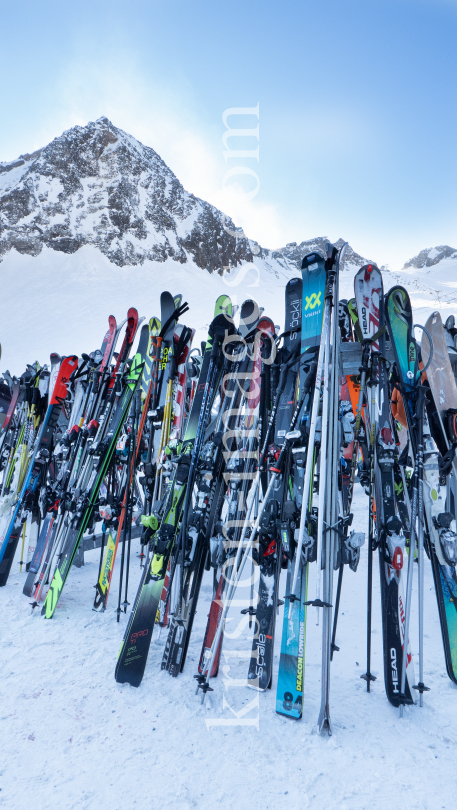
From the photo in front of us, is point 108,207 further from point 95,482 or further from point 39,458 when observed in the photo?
point 95,482

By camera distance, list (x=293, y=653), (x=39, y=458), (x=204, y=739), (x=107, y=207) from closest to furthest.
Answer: (x=204, y=739)
(x=293, y=653)
(x=39, y=458)
(x=107, y=207)

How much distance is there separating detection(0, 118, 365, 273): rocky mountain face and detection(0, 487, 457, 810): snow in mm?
43766

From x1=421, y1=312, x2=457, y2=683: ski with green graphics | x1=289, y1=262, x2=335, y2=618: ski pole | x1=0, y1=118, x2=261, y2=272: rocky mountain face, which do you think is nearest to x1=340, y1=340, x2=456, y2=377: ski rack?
x1=289, y1=262, x2=335, y2=618: ski pole

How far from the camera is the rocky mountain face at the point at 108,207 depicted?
141ft

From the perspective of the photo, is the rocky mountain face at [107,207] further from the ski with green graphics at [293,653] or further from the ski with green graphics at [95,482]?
the ski with green graphics at [293,653]

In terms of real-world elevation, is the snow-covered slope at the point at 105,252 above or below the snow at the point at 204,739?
above

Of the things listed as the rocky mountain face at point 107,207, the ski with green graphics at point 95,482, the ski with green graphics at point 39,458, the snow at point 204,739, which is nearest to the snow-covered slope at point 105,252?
the rocky mountain face at point 107,207

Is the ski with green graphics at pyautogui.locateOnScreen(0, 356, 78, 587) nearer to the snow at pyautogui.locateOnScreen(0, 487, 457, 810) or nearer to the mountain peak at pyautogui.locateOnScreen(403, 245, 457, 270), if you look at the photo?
the snow at pyautogui.locateOnScreen(0, 487, 457, 810)

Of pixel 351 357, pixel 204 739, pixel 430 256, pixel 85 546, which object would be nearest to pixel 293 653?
pixel 204 739

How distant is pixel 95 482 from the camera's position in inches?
156

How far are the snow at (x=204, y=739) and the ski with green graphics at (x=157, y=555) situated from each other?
0.16 metres

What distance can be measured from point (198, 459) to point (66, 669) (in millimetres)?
1726

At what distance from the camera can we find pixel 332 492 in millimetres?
2416

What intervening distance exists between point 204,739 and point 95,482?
244 centimetres
